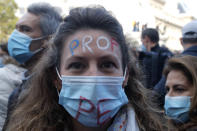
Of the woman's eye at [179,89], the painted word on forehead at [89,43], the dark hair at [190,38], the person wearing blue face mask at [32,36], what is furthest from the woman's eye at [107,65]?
the dark hair at [190,38]

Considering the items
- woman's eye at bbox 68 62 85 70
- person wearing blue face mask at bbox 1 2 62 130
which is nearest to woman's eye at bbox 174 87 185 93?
woman's eye at bbox 68 62 85 70

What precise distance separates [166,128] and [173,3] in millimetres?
73922

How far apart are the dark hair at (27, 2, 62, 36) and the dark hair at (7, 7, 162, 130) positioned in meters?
0.94

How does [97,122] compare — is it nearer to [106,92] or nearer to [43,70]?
[106,92]

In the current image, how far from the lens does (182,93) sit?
2582 millimetres

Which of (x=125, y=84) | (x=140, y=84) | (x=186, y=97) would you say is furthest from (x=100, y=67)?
(x=186, y=97)

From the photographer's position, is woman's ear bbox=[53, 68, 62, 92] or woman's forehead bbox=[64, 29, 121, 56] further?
woman's ear bbox=[53, 68, 62, 92]

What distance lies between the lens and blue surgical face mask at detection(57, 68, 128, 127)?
167 cm

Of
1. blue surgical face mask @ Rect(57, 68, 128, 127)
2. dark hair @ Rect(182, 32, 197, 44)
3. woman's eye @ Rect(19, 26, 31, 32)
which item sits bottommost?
blue surgical face mask @ Rect(57, 68, 128, 127)

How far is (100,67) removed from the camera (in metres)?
1.79

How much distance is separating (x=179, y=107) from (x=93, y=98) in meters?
1.28

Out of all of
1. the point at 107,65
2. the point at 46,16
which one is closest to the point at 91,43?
the point at 107,65

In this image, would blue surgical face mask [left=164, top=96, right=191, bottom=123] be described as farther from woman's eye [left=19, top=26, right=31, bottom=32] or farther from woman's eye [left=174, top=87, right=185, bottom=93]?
woman's eye [left=19, top=26, right=31, bottom=32]

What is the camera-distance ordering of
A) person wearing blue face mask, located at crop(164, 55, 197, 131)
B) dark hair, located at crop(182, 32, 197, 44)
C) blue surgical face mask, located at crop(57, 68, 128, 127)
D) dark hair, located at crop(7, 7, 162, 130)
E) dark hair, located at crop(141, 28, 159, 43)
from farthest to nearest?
dark hair, located at crop(141, 28, 159, 43)
dark hair, located at crop(182, 32, 197, 44)
person wearing blue face mask, located at crop(164, 55, 197, 131)
dark hair, located at crop(7, 7, 162, 130)
blue surgical face mask, located at crop(57, 68, 128, 127)
